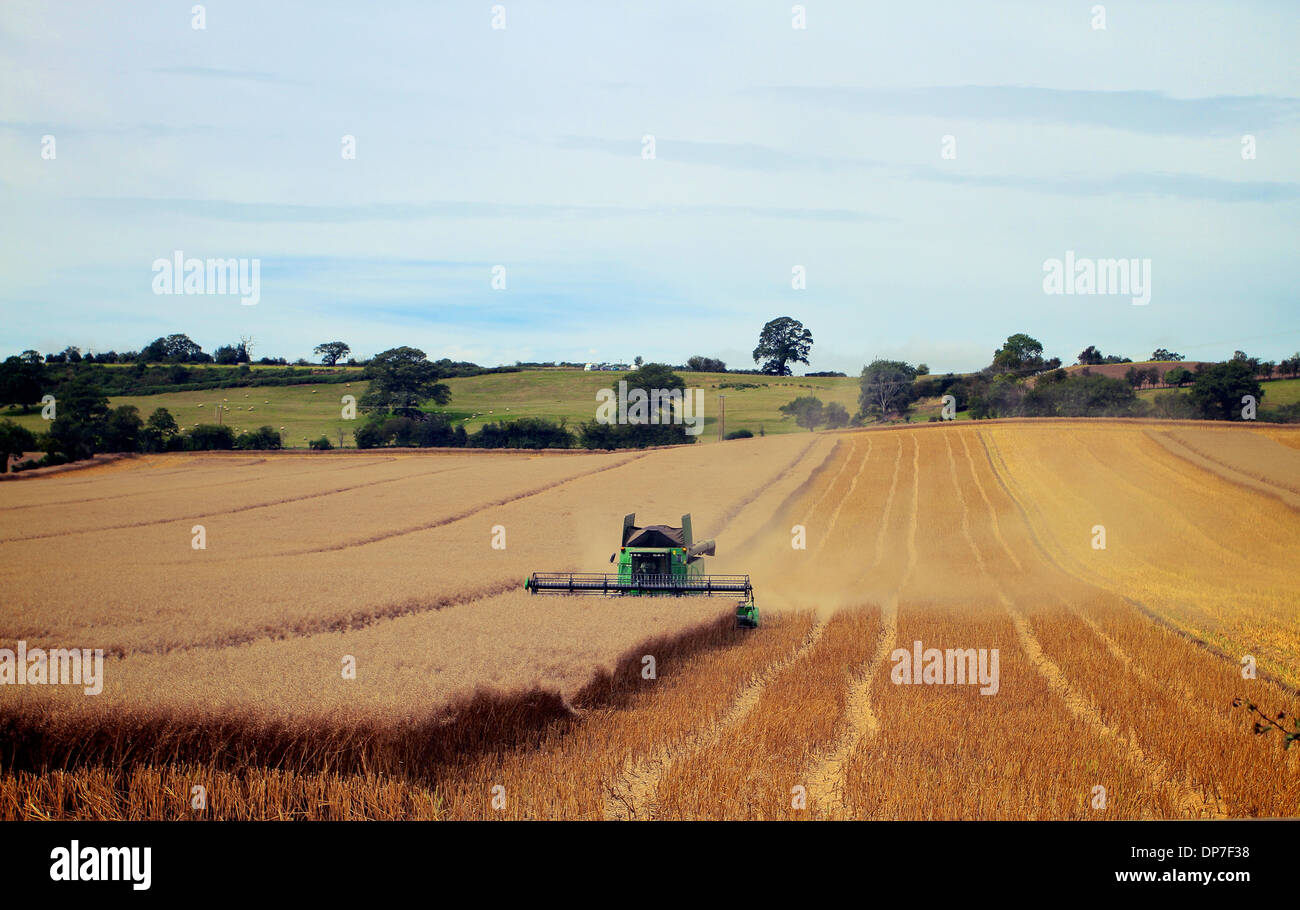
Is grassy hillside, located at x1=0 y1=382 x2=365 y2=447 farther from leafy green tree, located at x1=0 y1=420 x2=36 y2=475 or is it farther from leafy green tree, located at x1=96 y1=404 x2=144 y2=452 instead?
leafy green tree, located at x1=0 y1=420 x2=36 y2=475

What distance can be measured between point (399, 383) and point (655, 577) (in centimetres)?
5763

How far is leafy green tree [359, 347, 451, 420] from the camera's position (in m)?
68.6

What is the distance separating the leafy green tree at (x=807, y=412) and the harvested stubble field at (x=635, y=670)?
3957 cm

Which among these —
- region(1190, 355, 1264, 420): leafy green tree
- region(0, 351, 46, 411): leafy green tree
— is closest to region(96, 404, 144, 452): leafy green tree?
region(0, 351, 46, 411): leafy green tree

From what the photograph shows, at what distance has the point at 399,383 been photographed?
227 feet

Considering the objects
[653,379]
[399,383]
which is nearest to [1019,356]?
[653,379]

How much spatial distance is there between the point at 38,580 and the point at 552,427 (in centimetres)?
4425

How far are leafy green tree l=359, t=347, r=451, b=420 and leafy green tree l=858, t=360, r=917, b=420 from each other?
45136mm

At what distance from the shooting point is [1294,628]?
635 inches

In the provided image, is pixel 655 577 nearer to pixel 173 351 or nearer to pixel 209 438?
pixel 209 438

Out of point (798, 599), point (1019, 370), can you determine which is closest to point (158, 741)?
point (798, 599)

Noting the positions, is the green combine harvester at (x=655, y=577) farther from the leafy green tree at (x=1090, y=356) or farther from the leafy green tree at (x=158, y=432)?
the leafy green tree at (x=1090, y=356)

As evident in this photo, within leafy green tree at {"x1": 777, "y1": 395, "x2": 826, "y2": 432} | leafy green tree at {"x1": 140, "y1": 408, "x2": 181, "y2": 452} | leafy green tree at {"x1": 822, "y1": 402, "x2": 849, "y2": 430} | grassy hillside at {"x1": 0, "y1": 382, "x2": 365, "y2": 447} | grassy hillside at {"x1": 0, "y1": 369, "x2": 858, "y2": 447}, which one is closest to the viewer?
leafy green tree at {"x1": 140, "y1": 408, "x2": 181, "y2": 452}
